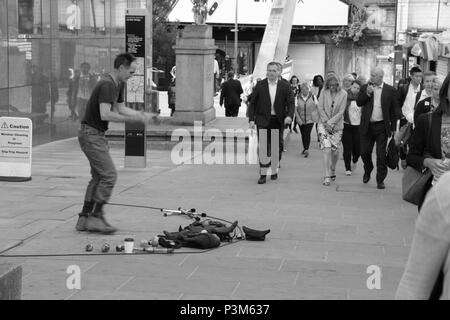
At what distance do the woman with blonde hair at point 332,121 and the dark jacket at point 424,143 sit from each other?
6172 millimetres

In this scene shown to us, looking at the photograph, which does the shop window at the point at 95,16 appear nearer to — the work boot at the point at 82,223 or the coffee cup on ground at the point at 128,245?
the work boot at the point at 82,223

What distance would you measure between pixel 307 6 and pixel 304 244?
132 feet

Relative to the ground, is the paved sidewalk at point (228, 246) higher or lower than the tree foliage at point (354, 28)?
lower

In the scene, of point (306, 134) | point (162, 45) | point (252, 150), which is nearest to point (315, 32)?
point (162, 45)

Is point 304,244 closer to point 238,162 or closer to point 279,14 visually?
point 238,162

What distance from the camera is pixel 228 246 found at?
815 cm

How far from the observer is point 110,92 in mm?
8664

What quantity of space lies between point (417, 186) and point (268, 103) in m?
6.51

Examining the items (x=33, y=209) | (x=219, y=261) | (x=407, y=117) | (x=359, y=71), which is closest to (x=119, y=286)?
(x=219, y=261)

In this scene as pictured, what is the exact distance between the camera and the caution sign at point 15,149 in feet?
39.9


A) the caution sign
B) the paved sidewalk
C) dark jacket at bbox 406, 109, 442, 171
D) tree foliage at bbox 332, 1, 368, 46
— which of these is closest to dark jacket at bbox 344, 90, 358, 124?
the paved sidewalk

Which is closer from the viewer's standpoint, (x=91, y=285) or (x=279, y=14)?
(x=91, y=285)

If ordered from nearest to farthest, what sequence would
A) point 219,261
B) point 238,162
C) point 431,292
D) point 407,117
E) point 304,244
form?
point 431,292, point 219,261, point 304,244, point 407,117, point 238,162

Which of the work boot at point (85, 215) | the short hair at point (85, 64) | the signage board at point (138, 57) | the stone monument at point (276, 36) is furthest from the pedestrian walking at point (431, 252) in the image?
the stone monument at point (276, 36)
